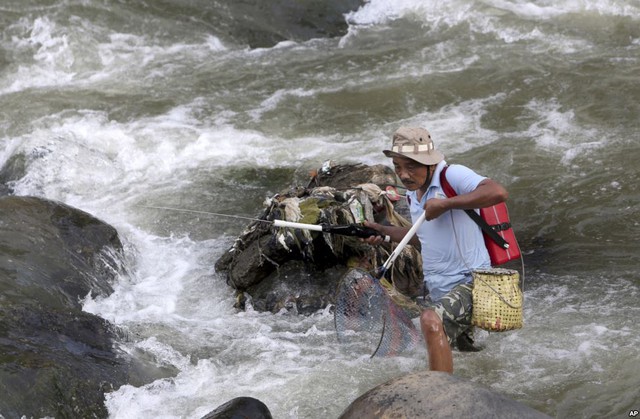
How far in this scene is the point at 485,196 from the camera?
5.23 m

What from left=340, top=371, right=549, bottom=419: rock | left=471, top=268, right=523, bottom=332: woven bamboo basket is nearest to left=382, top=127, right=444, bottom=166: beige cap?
left=471, top=268, right=523, bottom=332: woven bamboo basket

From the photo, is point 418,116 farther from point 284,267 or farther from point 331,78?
point 284,267

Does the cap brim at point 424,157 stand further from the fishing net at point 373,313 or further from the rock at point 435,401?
the rock at point 435,401

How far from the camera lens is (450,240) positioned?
5613mm

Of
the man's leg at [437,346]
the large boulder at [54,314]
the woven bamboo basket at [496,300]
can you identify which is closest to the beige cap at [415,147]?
the woven bamboo basket at [496,300]

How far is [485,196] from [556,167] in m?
4.54

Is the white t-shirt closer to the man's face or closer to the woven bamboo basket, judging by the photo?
the man's face

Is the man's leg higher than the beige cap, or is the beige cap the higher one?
the beige cap

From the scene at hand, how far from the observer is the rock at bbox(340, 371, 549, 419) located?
4672 millimetres

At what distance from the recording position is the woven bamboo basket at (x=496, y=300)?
17.7ft

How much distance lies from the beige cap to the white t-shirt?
0.12m

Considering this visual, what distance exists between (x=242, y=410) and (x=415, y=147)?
69.9 inches

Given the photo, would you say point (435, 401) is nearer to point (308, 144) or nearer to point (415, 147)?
point (415, 147)

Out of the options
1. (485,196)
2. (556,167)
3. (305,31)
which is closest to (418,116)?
(556,167)
